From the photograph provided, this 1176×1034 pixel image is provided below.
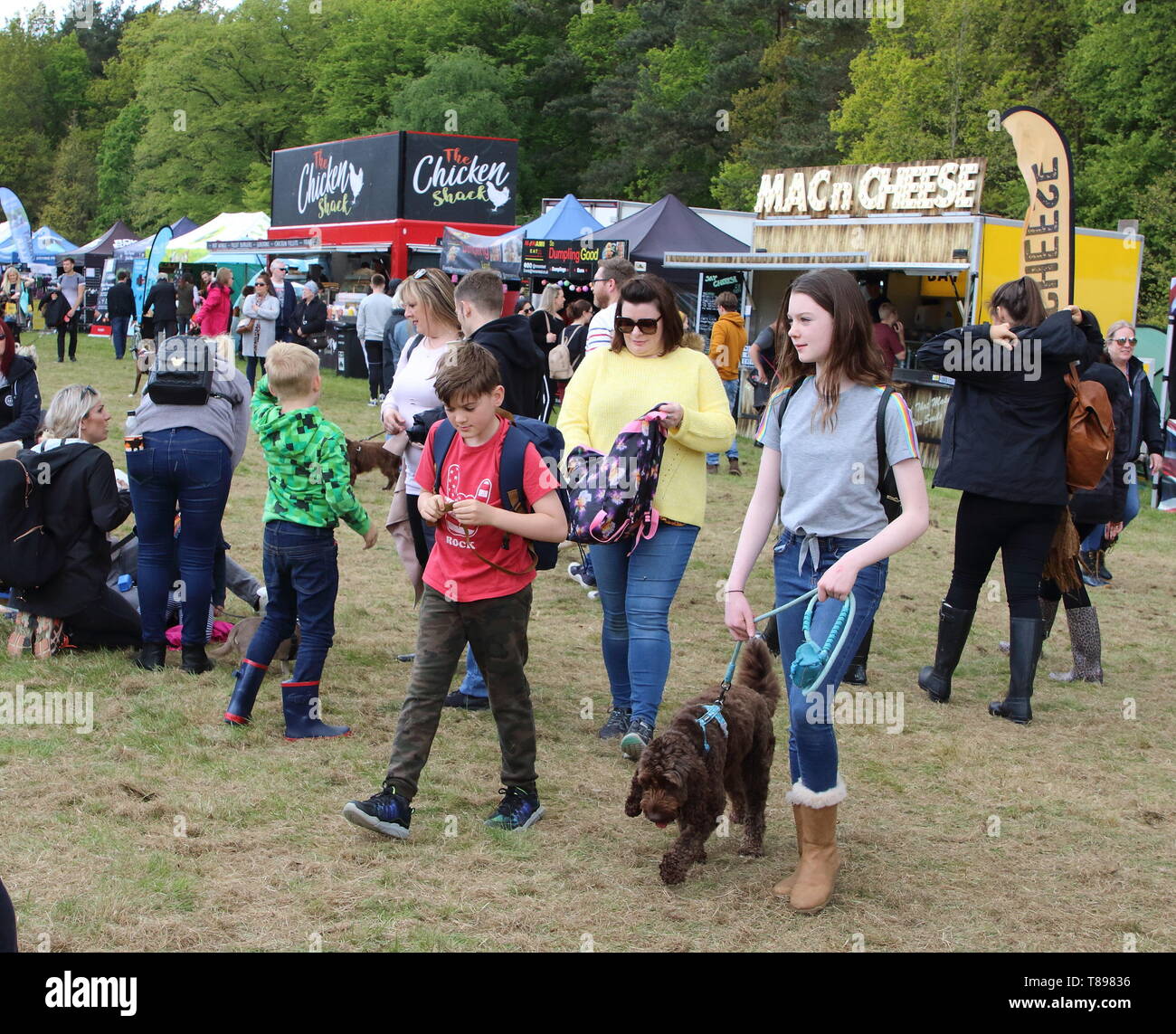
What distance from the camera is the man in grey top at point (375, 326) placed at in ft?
54.0

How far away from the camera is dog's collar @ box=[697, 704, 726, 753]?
375cm

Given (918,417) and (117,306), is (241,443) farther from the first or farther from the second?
(117,306)

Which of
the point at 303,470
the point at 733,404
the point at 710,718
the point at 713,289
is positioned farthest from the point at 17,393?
the point at 713,289

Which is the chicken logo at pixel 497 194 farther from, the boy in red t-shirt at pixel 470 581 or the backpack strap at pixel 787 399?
the backpack strap at pixel 787 399

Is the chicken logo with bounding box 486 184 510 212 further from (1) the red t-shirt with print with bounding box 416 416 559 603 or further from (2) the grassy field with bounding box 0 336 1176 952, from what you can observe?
(1) the red t-shirt with print with bounding box 416 416 559 603

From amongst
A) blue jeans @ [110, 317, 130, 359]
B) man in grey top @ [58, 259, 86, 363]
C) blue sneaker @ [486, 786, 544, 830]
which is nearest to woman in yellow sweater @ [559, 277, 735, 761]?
blue sneaker @ [486, 786, 544, 830]

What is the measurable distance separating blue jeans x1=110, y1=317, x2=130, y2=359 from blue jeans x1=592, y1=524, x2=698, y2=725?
2012cm

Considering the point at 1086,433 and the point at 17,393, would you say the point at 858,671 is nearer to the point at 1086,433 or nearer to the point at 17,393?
the point at 1086,433

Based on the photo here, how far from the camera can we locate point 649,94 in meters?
47.0

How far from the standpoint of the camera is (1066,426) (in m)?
5.64

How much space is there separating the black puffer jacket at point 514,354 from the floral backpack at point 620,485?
0.83 meters

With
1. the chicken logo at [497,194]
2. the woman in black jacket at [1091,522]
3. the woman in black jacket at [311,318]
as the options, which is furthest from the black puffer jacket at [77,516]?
the chicken logo at [497,194]
